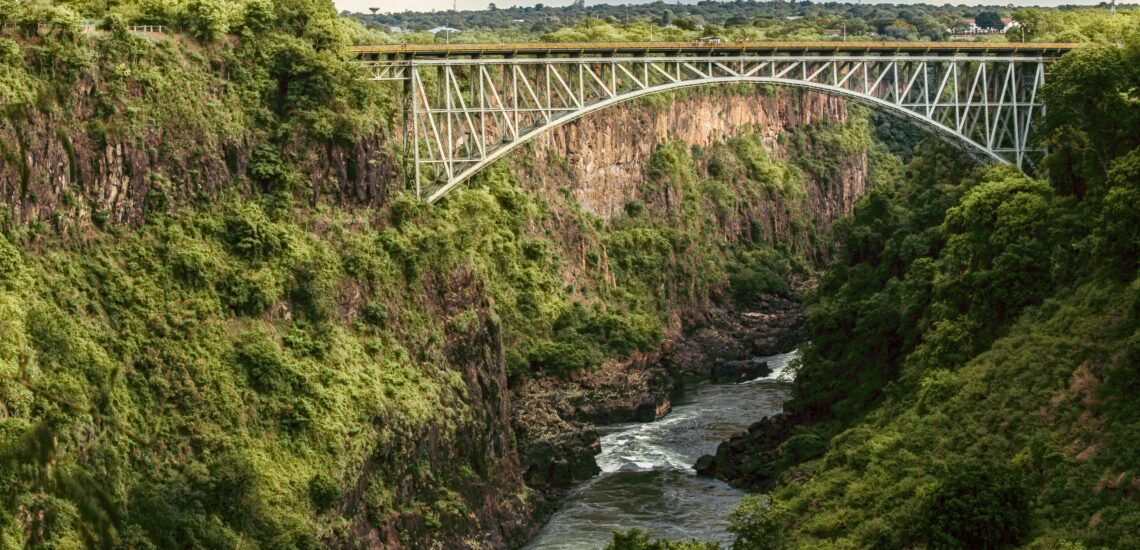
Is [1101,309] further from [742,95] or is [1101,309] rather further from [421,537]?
[742,95]

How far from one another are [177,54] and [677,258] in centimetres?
4239

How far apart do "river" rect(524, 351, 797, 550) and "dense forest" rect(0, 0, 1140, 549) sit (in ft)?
5.29

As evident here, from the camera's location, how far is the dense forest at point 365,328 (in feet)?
129

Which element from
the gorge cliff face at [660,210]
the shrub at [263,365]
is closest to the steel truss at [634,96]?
the gorge cliff face at [660,210]

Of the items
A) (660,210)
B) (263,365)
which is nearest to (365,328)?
(263,365)

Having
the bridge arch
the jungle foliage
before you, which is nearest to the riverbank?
the jungle foliage

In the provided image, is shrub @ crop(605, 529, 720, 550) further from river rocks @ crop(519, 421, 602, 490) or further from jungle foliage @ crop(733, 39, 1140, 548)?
river rocks @ crop(519, 421, 602, 490)

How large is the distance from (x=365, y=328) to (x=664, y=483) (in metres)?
12.7

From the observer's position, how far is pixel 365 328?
5034 centimetres

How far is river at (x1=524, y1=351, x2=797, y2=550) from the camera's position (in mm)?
51594

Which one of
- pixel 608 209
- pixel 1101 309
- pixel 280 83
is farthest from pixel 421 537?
pixel 608 209

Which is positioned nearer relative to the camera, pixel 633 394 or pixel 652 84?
pixel 652 84

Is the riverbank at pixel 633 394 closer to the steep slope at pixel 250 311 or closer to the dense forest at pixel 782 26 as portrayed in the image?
the steep slope at pixel 250 311

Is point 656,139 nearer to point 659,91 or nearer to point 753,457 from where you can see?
point 659,91
